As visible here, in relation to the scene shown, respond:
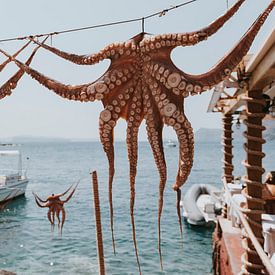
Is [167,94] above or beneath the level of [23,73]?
beneath

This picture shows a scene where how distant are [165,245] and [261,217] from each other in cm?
1228

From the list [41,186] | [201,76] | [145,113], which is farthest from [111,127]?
[41,186]

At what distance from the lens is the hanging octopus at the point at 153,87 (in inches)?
93.7

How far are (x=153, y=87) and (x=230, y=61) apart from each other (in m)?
0.53

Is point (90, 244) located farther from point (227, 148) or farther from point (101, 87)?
point (101, 87)

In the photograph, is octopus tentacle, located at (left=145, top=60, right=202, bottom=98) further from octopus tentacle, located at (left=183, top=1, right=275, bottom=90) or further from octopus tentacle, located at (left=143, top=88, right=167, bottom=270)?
octopus tentacle, located at (left=143, top=88, right=167, bottom=270)

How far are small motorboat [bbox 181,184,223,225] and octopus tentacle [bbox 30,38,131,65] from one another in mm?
15194

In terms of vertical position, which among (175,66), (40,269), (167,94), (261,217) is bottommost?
(40,269)

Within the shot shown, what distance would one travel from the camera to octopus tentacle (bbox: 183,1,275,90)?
236cm

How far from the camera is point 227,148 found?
345 inches

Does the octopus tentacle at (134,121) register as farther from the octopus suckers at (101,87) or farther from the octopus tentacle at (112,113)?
the octopus suckers at (101,87)

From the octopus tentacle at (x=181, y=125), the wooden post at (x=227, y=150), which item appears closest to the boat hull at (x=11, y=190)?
the wooden post at (x=227, y=150)

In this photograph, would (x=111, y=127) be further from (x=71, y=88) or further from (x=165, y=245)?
(x=165, y=245)

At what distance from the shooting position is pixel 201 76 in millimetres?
2404
